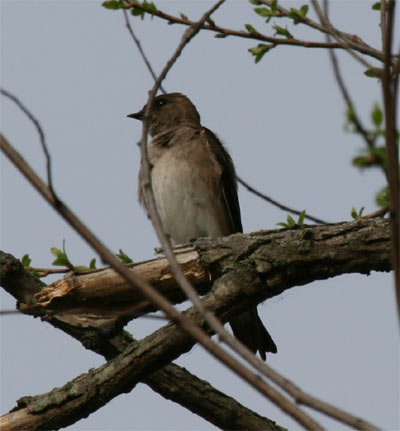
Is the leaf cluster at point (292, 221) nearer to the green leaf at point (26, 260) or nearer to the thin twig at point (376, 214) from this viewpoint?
the thin twig at point (376, 214)

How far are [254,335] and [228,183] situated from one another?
1.82 m

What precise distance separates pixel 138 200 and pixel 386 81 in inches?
241

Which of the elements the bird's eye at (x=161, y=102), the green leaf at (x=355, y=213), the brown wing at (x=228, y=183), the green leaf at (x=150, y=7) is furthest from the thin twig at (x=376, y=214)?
the bird's eye at (x=161, y=102)

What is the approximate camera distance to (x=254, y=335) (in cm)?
682

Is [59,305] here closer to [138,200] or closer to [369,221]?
[369,221]

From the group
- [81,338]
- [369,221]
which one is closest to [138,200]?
[81,338]

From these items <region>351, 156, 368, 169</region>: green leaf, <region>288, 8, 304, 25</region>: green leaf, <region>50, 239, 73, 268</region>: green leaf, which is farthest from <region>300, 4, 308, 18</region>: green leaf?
<region>351, 156, 368, 169</region>: green leaf

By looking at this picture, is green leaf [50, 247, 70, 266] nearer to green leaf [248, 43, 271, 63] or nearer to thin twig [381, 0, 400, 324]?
green leaf [248, 43, 271, 63]

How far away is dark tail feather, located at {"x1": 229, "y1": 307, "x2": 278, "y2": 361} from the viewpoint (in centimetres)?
678

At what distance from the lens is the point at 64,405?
16.0ft

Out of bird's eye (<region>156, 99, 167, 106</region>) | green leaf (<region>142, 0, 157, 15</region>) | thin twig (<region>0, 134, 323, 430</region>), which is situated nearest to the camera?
thin twig (<region>0, 134, 323, 430</region>)

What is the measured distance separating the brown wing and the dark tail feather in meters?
1.40

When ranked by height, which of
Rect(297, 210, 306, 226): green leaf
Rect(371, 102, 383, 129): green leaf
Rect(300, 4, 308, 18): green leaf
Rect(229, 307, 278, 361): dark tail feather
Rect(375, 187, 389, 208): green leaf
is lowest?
Rect(371, 102, 383, 129): green leaf

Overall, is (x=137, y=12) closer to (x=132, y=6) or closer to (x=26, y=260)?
(x=132, y=6)
